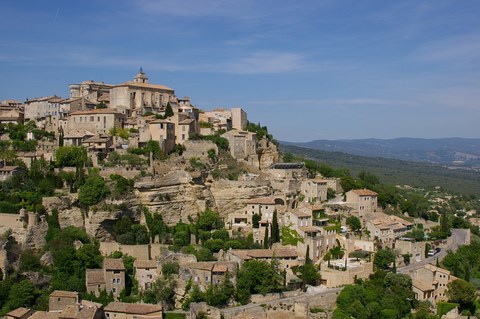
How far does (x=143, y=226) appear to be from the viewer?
141 ft

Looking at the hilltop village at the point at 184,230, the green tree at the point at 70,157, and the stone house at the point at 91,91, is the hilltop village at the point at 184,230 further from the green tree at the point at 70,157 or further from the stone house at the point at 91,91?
the stone house at the point at 91,91

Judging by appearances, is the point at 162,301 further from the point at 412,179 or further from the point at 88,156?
the point at 412,179

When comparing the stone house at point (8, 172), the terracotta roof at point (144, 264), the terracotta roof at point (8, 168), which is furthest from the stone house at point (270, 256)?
the terracotta roof at point (8, 168)

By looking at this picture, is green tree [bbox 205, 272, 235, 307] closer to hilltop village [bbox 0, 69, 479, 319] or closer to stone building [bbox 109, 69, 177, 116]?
hilltop village [bbox 0, 69, 479, 319]

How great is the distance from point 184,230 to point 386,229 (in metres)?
17.6

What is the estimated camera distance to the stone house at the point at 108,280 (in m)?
37.3

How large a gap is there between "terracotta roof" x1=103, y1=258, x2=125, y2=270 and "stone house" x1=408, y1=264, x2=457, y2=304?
2116cm

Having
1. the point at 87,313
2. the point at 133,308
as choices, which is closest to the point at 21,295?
the point at 87,313

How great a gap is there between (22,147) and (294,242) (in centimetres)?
2571

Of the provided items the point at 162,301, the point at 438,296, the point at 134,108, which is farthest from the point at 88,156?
the point at 438,296

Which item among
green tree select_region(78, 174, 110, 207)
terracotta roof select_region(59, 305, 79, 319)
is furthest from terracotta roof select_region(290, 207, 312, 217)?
terracotta roof select_region(59, 305, 79, 319)

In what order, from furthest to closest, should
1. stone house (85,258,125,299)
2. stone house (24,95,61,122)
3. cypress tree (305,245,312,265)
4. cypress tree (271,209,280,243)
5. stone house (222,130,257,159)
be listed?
stone house (24,95,61,122) < stone house (222,130,257,159) < cypress tree (271,209,280,243) < cypress tree (305,245,312,265) < stone house (85,258,125,299)

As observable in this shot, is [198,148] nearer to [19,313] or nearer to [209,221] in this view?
[209,221]

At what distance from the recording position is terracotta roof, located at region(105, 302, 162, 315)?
33938 mm
